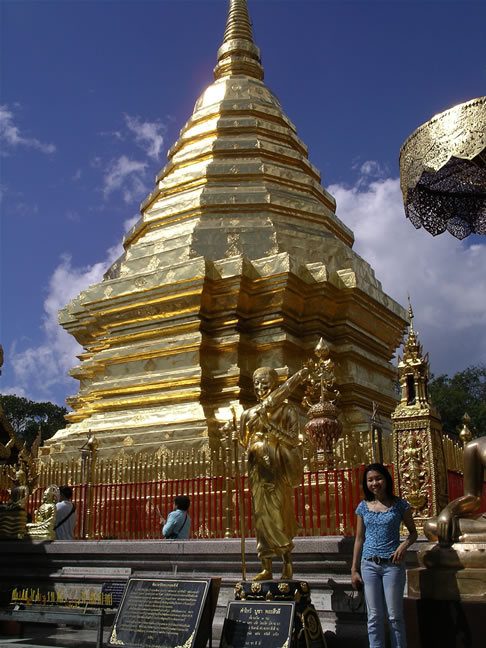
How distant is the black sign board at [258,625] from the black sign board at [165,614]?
208 millimetres

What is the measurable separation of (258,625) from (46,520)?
460cm

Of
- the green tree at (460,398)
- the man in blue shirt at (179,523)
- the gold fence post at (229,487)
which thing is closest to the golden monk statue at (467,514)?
the gold fence post at (229,487)

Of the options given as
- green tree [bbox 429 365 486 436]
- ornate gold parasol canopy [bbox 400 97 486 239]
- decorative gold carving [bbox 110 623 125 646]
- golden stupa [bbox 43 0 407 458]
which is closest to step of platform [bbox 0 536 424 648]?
decorative gold carving [bbox 110 623 125 646]

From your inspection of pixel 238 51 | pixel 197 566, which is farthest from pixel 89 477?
pixel 238 51

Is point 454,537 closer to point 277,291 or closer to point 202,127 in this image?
point 277,291

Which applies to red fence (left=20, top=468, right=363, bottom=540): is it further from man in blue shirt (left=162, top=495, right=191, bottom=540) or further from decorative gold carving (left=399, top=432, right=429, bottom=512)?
decorative gold carving (left=399, top=432, right=429, bottom=512)

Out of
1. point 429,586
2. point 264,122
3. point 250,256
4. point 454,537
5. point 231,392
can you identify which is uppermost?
point 264,122

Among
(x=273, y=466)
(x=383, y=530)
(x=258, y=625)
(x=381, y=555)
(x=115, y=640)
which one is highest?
(x=273, y=466)

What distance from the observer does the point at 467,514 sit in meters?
5.54

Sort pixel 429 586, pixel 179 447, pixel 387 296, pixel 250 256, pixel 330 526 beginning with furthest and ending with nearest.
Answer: pixel 387 296
pixel 250 256
pixel 179 447
pixel 330 526
pixel 429 586

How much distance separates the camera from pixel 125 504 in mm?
8984

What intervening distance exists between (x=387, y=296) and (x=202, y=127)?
6.34m

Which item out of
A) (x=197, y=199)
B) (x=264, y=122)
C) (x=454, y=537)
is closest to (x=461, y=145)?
(x=454, y=537)

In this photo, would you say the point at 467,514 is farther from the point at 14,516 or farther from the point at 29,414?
the point at 29,414
